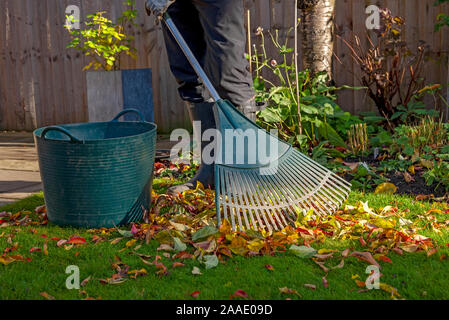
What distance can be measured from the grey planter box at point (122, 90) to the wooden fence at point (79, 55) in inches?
28.1

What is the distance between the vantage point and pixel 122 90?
15.7 feet

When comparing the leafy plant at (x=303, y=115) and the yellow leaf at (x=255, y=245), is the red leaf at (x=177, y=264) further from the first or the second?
the leafy plant at (x=303, y=115)

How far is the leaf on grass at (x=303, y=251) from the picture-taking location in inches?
87.3

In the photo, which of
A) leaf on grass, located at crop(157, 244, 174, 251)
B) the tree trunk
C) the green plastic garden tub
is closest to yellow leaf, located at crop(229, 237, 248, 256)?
leaf on grass, located at crop(157, 244, 174, 251)

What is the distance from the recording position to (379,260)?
7.06 ft

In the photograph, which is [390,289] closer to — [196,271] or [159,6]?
[196,271]

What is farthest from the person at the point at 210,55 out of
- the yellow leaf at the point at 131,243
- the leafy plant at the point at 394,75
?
the leafy plant at the point at 394,75

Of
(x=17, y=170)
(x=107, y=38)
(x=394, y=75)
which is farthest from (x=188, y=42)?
(x=107, y=38)

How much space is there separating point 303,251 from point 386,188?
1044mm

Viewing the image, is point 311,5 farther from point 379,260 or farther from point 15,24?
point 15,24

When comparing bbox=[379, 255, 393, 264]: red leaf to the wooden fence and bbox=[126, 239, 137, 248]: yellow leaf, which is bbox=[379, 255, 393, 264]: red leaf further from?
the wooden fence

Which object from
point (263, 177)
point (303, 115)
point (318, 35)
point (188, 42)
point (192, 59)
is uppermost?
point (318, 35)

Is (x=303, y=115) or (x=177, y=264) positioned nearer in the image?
(x=177, y=264)
